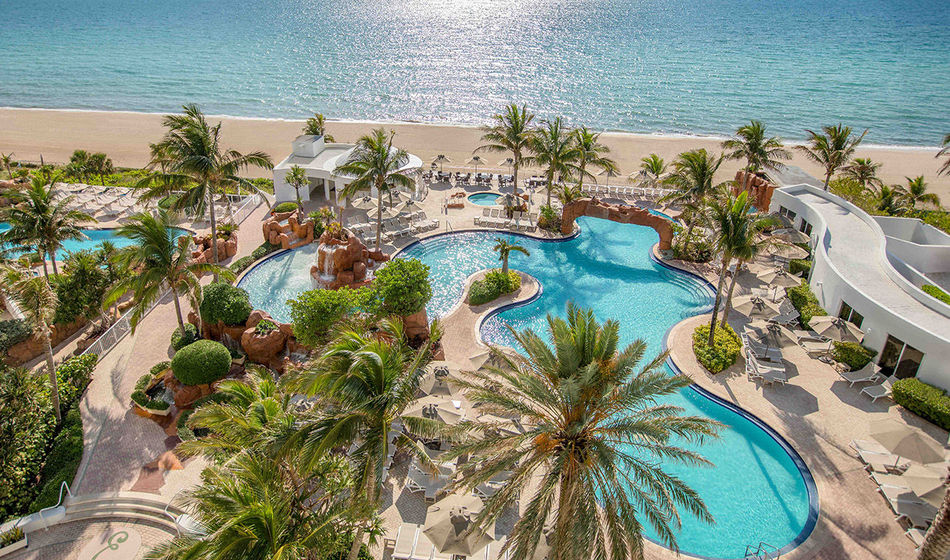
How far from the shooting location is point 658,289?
29188 millimetres

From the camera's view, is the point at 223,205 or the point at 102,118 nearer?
the point at 223,205

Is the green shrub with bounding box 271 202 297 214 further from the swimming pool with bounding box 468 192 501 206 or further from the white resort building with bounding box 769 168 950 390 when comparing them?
the white resort building with bounding box 769 168 950 390

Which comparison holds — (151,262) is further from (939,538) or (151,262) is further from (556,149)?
(939,538)

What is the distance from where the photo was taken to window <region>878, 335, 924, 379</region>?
2073cm

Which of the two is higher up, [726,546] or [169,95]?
[169,95]

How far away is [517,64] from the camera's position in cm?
9775

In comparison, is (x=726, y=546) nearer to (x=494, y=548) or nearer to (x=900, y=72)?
(x=494, y=548)

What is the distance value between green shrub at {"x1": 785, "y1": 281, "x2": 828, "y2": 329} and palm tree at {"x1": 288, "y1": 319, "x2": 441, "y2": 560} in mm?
19482

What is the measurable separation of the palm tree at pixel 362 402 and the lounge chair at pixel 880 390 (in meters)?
17.5

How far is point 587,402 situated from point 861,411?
14.1 m

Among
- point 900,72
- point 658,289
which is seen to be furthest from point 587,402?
point 900,72

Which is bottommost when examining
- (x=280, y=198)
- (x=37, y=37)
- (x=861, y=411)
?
(x=861, y=411)

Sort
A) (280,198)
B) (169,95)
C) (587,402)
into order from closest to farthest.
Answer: (587,402) → (280,198) → (169,95)

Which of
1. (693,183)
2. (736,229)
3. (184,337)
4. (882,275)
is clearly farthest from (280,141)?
(882,275)
